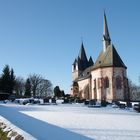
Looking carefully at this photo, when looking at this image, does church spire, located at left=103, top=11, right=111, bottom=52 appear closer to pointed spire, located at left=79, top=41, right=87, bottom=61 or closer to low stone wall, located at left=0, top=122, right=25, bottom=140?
pointed spire, located at left=79, top=41, right=87, bottom=61

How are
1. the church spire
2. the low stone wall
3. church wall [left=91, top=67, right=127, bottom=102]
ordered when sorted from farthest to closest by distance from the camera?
the church spire, church wall [left=91, top=67, right=127, bottom=102], the low stone wall

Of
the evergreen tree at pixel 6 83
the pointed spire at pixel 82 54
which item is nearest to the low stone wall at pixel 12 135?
the evergreen tree at pixel 6 83

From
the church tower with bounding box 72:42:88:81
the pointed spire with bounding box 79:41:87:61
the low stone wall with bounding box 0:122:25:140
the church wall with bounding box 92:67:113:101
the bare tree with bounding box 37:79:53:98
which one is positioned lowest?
the low stone wall with bounding box 0:122:25:140

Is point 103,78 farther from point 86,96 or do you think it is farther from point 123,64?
point 86,96

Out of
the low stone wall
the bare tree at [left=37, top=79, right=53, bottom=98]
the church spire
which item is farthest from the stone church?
the low stone wall

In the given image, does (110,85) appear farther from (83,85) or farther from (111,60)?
(83,85)

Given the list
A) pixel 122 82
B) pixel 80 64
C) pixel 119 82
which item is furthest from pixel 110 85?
pixel 80 64

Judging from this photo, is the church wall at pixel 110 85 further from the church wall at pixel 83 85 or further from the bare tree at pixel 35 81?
the bare tree at pixel 35 81

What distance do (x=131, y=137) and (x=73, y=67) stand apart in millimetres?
85469

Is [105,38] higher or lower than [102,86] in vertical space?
higher

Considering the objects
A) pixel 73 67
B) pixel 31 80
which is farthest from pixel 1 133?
pixel 31 80

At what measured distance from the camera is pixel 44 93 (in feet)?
386

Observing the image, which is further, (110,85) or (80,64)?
(80,64)

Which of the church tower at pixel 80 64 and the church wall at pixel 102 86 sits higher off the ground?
the church tower at pixel 80 64
